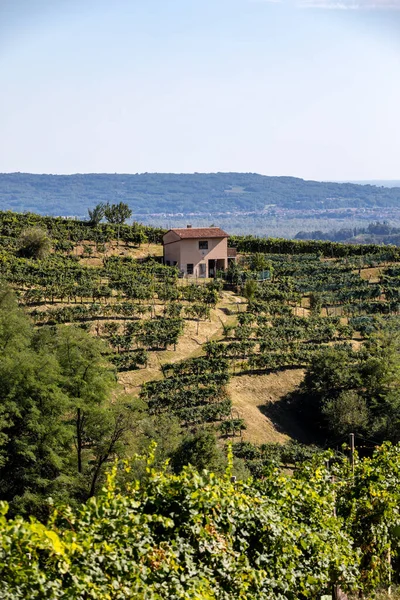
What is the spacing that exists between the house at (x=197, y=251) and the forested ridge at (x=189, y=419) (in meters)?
2.23

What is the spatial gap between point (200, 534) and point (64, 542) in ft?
7.58

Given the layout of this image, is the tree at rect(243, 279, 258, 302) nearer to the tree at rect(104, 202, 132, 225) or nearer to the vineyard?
the vineyard

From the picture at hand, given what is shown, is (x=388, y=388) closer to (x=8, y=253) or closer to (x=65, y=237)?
(x=8, y=253)

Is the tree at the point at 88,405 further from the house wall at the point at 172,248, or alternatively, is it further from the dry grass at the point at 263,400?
the house wall at the point at 172,248

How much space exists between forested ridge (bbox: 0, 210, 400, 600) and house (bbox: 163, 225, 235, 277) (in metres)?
2.23

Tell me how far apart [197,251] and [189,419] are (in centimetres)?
2694

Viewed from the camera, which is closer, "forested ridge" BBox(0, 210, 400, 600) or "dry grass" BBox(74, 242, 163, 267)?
"forested ridge" BBox(0, 210, 400, 600)

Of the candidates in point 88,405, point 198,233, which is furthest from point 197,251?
point 88,405

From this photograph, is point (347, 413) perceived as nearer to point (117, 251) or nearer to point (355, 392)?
point (355, 392)

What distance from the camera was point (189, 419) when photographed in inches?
1337

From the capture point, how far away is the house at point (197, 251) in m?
58.5

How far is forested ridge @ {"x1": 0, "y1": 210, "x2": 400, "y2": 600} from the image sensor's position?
33.2ft

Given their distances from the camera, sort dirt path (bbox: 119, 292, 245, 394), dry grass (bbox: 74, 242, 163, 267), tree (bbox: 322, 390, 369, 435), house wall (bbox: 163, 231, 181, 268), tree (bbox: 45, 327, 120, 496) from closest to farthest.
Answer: tree (bbox: 45, 327, 120, 496) → tree (bbox: 322, 390, 369, 435) → dirt path (bbox: 119, 292, 245, 394) → dry grass (bbox: 74, 242, 163, 267) → house wall (bbox: 163, 231, 181, 268)

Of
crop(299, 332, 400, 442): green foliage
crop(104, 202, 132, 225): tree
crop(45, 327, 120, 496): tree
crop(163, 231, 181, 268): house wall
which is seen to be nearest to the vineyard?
crop(299, 332, 400, 442): green foliage
